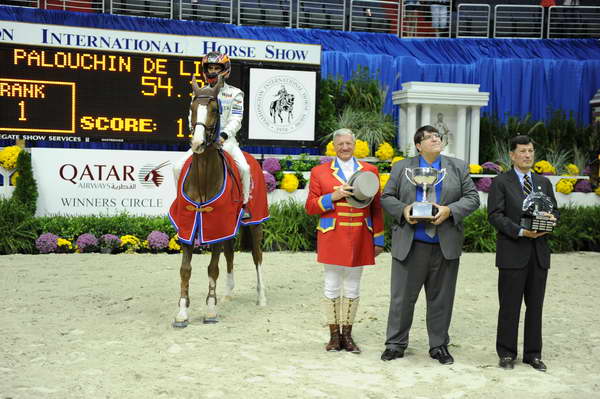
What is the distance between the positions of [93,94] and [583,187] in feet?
30.4

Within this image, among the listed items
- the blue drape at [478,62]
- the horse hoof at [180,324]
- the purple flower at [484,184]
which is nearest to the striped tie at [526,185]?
the horse hoof at [180,324]

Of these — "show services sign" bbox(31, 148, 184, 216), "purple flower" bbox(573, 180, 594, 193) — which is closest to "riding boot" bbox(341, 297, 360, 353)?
"show services sign" bbox(31, 148, 184, 216)

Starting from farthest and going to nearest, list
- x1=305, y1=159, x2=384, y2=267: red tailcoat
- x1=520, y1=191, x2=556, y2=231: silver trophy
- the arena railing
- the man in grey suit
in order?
the arena railing → x1=305, y1=159, x2=384, y2=267: red tailcoat → the man in grey suit → x1=520, y1=191, x2=556, y2=231: silver trophy

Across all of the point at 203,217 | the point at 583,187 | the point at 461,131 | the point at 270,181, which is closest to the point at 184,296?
the point at 203,217

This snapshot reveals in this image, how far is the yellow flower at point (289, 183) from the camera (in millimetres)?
11828

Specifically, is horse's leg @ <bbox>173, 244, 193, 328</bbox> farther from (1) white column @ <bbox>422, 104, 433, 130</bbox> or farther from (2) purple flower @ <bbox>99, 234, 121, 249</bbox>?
(1) white column @ <bbox>422, 104, 433, 130</bbox>

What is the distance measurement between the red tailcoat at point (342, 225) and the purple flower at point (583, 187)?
902cm

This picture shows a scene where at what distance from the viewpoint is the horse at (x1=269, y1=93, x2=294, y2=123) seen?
12.1 m

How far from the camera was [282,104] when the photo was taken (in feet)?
39.8

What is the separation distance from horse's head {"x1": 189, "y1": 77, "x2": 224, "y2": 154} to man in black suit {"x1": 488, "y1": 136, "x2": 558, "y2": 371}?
250 cm

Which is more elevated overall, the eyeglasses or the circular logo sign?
the circular logo sign

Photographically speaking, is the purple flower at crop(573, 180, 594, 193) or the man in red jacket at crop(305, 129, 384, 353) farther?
the purple flower at crop(573, 180, 594, 193)

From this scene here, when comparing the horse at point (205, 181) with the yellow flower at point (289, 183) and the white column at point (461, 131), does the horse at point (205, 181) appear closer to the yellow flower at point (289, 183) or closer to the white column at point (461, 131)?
the yellow flower at point (289, 183)

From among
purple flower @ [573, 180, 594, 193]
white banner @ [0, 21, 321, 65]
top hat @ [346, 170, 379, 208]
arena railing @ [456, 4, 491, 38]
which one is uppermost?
arena railing @ [456, 4, 491, 38]
